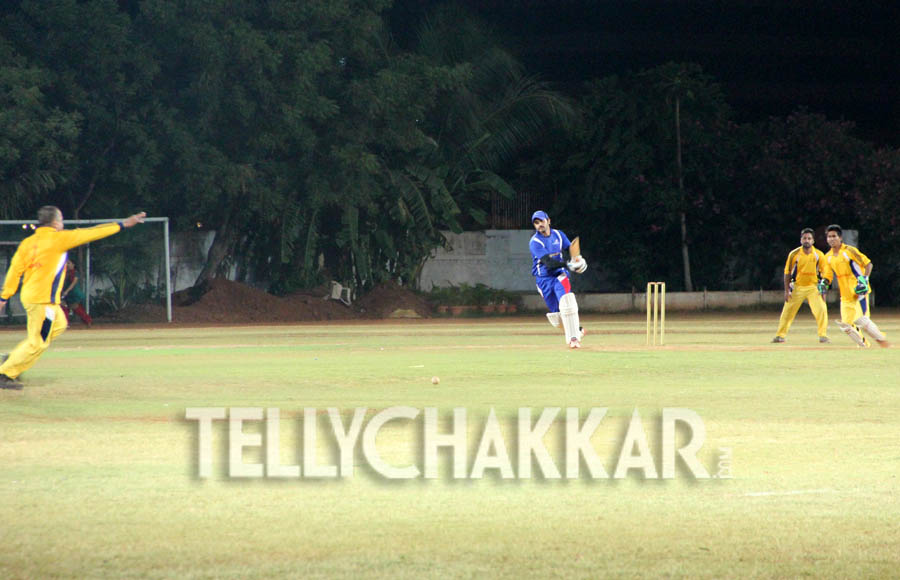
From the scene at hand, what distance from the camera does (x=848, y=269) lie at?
799 inches

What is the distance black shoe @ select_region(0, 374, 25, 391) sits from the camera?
13.8 meters

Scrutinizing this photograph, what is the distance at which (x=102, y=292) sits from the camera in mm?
34438

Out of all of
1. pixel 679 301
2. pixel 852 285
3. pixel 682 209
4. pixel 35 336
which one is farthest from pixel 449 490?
pixel 682 209

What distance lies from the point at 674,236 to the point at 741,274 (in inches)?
115

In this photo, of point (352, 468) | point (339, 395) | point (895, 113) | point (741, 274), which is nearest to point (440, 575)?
point (352, 468)

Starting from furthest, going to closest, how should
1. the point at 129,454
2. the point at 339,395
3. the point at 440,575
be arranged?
the point at 339,395 → the point at 129,454 → the point at 440,575

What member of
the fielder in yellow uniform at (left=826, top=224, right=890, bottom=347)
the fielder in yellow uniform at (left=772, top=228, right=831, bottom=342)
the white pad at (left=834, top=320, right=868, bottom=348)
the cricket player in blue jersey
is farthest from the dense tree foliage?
the white pad at (left=834, top=320, right=868, bottom=348)

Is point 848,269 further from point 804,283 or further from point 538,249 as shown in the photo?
point 538,249

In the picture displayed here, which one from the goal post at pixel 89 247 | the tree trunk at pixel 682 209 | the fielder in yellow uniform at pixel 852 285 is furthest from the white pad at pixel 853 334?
the tree trunk at pixel 682 209

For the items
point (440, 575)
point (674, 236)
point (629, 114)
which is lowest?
point (440, 575)

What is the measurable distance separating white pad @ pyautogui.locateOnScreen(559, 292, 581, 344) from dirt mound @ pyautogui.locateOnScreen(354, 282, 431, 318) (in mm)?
A: 16206

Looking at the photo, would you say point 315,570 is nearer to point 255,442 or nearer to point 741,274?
point 255,442

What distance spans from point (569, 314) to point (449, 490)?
12.3 meters

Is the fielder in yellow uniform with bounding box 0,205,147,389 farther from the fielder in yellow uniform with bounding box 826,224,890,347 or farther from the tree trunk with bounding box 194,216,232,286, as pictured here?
the tree trunk with bounding box 194,216,232,286
